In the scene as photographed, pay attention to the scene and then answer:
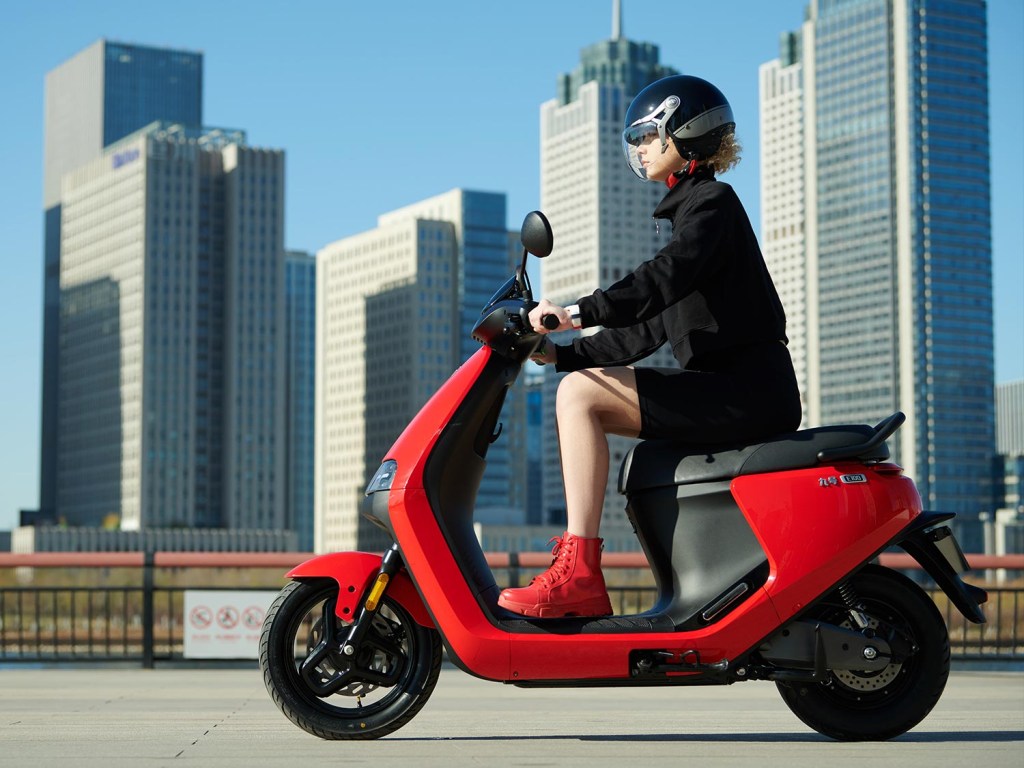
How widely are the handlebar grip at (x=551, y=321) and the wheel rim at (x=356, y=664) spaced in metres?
1.02

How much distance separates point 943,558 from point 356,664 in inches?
76.3

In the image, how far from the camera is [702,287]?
518 cm

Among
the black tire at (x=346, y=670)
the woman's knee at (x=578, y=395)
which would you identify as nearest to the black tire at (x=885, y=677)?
the woman's knee at (x=578, y=395)

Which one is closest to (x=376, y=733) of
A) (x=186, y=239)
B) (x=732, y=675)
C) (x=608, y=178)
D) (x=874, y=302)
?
(x=732, y=675)

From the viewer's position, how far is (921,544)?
519cm

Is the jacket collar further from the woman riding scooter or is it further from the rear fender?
the rear fender

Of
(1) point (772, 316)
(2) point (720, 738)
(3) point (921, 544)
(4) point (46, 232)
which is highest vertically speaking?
(4) point (46, 232)

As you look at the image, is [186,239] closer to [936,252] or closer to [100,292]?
[100,292]

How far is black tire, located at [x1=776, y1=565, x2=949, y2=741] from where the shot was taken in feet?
16.5

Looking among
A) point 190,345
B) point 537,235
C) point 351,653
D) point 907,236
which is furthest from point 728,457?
point 907,236

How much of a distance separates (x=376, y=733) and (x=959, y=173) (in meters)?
151

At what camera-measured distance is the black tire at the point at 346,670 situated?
502 cm

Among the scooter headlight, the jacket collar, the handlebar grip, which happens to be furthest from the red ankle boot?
the jacket collar

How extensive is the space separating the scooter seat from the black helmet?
1014 millimetres
